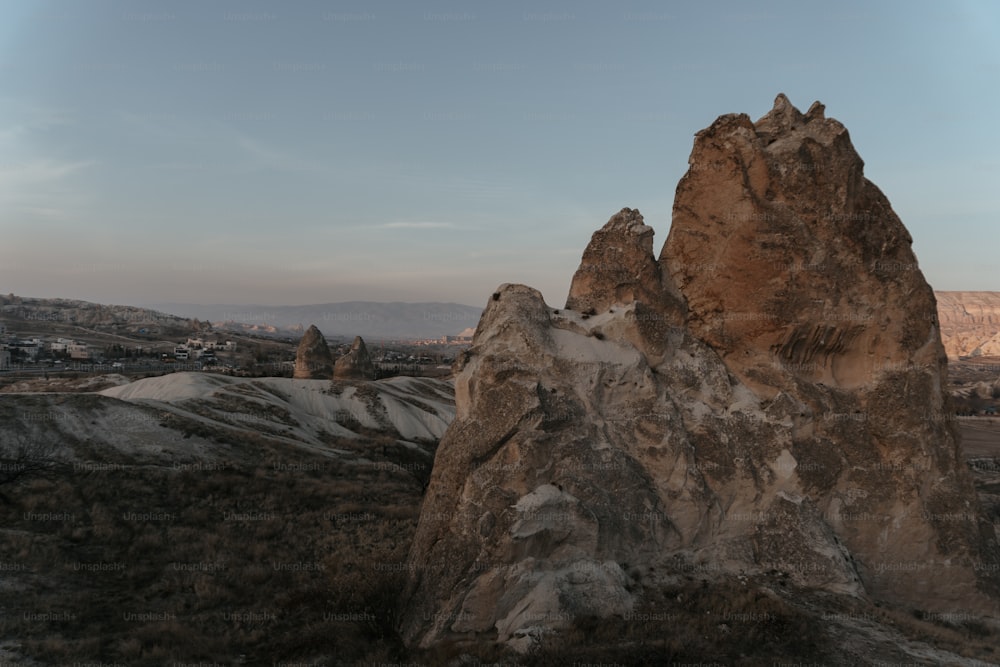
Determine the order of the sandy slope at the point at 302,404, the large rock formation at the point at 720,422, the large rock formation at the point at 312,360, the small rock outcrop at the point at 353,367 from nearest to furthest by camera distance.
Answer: the large rock formation at the point at 720,422, the sandy slope at the point at 302,404, the small rock outcrop at the point at 353,367, the large rock formation at the point at 312,360

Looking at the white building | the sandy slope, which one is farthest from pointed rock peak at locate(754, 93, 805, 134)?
the white building

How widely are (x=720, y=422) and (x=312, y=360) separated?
3751cm

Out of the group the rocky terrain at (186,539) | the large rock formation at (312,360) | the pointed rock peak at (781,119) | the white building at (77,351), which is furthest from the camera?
the white building at (77,351)

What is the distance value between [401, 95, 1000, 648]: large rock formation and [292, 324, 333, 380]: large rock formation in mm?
34759

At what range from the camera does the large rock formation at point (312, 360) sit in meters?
42.4

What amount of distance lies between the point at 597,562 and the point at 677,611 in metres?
1.10

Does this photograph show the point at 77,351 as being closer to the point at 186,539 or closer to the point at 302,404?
the point at 302,404

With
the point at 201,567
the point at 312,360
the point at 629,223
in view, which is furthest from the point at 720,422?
the point at 312,360

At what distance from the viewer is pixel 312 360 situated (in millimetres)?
43000

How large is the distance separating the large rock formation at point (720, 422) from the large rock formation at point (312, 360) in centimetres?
3476

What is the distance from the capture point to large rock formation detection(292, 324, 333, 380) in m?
42.4

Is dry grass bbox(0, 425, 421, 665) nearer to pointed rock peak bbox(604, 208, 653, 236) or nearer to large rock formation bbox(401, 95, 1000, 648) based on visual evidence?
large rock formation bbox(401, 95, 1000, 648)

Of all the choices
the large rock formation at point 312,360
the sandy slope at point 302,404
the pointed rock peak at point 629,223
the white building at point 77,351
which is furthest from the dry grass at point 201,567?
the white building at point 77,351

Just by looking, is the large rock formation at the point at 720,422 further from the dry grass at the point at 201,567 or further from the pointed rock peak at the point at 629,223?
the dry grass at the point at 201,567
